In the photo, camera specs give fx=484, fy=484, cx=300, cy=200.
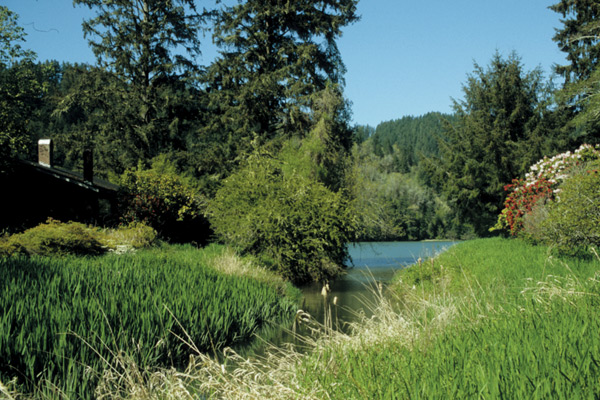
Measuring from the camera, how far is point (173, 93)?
3053 cm

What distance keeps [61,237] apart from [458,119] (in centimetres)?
2531

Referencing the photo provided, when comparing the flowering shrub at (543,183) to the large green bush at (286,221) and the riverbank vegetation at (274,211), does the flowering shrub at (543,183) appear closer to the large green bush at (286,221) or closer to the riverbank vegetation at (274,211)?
the riverbank vegetation at (274,211)

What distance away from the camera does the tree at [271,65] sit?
28.1m

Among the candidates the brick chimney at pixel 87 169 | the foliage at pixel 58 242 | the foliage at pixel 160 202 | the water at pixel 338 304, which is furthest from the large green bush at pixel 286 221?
the brick chimney at pixel 87 169

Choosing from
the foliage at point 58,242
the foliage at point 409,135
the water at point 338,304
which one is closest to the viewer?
the water at point 338,304

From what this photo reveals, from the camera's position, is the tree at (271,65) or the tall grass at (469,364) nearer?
the tall grass at (469,364)

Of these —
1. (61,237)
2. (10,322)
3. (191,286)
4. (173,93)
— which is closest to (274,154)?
(173,93)

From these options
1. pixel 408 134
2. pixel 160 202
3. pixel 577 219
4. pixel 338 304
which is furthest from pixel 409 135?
pixel 577 219

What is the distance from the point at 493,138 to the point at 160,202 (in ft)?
60.3

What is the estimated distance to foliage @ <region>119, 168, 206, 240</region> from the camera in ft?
78.5

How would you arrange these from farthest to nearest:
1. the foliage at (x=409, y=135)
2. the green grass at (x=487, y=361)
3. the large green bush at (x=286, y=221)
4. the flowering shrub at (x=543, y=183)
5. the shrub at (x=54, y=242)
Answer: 1. the foliage at (x=409, y=135)
2. the large green bush at (x=286, y=221)
3. the flowering shrub at (x=543, y=183)
4. the shrub at (x=54, y=242)
5. the green grass at (x=487, y=361)

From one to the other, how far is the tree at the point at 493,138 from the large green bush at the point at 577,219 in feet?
51.8

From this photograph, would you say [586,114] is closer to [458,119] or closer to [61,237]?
→ [458,119]

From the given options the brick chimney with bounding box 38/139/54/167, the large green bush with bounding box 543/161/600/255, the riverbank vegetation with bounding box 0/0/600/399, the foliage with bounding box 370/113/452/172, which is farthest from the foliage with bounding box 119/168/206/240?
the foliage with bounding box 370/113/452/172
